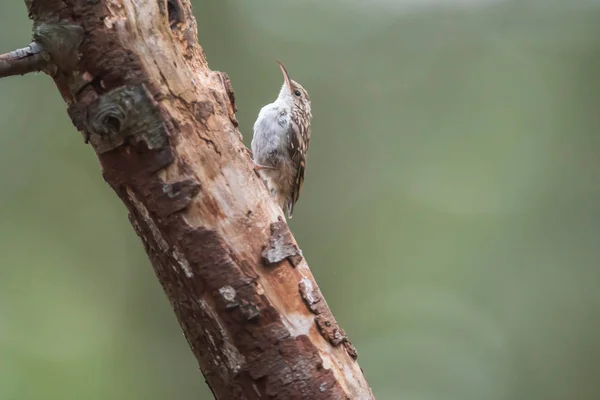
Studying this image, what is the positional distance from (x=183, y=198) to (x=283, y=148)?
2.52 meters

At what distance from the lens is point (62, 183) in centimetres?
683

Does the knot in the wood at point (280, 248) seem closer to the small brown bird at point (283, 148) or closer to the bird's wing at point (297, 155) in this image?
the small brown bird at point (283, 148)

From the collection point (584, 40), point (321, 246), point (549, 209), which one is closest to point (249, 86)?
point (321, 246)

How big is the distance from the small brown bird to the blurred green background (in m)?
2.48

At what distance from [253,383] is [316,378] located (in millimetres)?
185

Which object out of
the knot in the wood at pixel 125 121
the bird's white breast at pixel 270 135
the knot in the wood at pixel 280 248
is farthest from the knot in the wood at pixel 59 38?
the bird's white breast at pixel 270 135

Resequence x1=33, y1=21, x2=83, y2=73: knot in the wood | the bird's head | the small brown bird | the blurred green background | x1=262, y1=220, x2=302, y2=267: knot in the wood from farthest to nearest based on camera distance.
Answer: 1. the blurred green background
2. the bird's head
3. the small brown bird
4. x1=262, y1=220, x2=302, y2=267: knot in the wood
5. x1=33, y1=21, x2=83, y2=73: knot in the wood

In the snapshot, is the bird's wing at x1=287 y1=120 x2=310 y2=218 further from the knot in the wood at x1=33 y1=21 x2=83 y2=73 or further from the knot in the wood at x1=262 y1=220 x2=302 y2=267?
the knot in the wood at x1=33 y1=21 x2=83 y2=73

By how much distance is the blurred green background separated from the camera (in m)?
6.47

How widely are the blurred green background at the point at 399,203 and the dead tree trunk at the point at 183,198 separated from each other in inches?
182

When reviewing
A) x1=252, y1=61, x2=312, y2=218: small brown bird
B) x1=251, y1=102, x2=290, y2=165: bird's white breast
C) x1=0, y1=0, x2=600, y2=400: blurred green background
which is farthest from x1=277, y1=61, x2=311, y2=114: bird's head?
x1=0, y1=0, x2=600, y2=400: blurred green background

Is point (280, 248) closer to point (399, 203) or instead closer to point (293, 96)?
point (293, 96)

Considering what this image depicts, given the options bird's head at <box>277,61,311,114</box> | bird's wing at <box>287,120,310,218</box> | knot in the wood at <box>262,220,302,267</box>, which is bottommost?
knot in the wood at <box>262,220,302,267</box>

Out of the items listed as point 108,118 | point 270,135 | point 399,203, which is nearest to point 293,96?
point 270,135
